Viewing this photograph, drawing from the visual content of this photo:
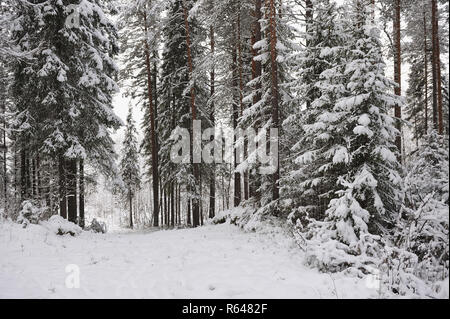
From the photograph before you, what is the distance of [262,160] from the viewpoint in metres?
12.0

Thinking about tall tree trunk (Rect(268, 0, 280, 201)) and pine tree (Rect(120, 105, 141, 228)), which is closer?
tall tree trunk (Rect(268, 0, 280, 201))

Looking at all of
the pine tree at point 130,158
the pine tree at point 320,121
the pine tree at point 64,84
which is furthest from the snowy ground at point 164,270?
the pine tree at point 130,158

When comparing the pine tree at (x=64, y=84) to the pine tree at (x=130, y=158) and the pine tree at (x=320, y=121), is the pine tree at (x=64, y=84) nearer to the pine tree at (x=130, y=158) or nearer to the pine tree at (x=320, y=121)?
the pine tree at (x=320, y=121)

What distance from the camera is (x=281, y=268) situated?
6.75 meters

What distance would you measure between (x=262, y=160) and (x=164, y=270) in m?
6.56

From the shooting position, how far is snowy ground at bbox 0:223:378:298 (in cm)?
534

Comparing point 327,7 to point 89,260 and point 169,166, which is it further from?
point 169,166

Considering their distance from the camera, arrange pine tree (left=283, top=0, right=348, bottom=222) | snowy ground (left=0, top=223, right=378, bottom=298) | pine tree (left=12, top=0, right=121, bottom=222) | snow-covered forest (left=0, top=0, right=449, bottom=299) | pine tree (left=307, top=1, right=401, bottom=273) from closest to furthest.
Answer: snowy ground (left=0, top=223, right=378, bottom=298) → snow-covered forest (left=0, top=0, right=449, bottom=299) → pine tree (left=307, top=1, right=401, bottom=273) → pine tree (left=283, top=0, right=348, bottom=222) → pine tree (left=12, top=0, right=121, bottom=222)

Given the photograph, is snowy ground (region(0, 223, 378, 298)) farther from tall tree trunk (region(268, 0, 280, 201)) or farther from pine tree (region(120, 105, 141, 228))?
pine tree (region(120, 105, 141, 228))

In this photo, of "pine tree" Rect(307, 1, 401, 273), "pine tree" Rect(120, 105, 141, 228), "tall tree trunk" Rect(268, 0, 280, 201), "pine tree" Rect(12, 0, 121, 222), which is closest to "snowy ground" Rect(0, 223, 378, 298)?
"pine tree" Rect(307, 1, 401, 273)

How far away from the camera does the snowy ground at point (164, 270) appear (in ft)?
17.5

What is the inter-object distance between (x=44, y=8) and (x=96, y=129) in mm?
5419

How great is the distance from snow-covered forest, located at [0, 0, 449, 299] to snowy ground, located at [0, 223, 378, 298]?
52 millimetres
